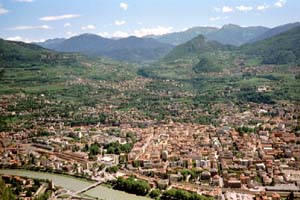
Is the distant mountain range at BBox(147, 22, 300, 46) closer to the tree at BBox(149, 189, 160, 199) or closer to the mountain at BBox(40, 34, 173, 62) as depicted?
the mountain at BBox(40, 34, 173, 62)

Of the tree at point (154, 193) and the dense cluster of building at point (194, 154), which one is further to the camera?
the dense cluster of building at point (194, 154)

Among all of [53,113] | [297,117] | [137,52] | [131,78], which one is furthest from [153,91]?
[137,52]

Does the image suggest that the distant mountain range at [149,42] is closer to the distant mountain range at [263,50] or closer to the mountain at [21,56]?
the distant mountain range at [263,50]

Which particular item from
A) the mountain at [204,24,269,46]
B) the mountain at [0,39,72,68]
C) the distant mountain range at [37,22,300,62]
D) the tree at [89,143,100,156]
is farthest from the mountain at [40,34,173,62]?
the tree at [89,143,100,156]

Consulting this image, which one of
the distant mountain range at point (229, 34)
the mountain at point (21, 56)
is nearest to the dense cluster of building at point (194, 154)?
the mountain at point (21, 56)

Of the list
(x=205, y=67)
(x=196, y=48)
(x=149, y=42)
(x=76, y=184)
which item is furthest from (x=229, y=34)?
(x=76, y=184)
